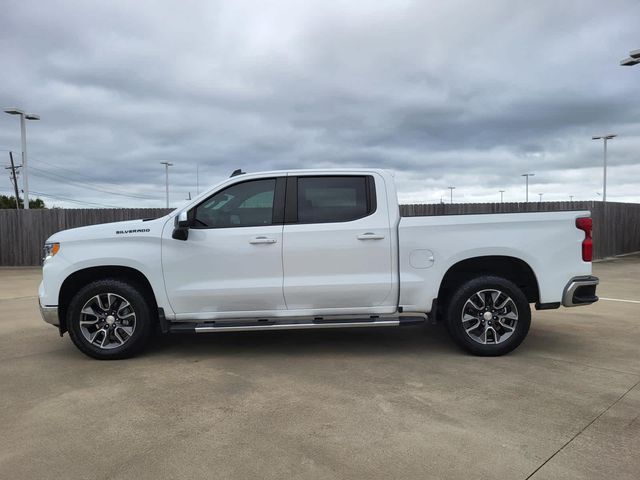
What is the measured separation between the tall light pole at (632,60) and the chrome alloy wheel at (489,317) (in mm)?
11333

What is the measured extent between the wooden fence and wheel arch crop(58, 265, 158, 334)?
11.8 m

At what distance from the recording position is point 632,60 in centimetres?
1292

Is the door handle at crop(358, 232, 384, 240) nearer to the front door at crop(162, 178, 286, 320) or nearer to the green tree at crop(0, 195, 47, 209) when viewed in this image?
the front door at crop(162, 178, 286, 320)

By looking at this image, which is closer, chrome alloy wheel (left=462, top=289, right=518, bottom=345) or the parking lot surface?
the parking lot surface

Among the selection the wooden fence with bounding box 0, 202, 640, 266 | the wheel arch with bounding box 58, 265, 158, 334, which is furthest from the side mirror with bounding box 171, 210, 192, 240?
the wooden fence with bounding box 0, 202, 640, 266

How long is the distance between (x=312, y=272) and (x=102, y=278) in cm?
228

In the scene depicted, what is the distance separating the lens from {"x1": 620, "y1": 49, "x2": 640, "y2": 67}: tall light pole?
12.7 metres

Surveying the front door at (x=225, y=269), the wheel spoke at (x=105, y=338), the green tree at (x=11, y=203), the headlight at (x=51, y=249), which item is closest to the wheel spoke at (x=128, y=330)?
the wheel spoke at (x=105, y=338)

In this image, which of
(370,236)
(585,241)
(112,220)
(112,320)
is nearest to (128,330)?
(112,320)

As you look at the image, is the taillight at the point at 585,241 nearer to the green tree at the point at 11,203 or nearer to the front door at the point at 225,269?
the front door at the point at 225,269

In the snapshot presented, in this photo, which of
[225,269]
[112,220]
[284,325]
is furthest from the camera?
[112,220]

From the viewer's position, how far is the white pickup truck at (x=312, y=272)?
5.02m

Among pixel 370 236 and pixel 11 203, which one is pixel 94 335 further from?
pixel 11 203

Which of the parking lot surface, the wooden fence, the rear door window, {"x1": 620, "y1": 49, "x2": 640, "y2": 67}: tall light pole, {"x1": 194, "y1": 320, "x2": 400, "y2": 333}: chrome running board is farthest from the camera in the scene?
the wooden fence
